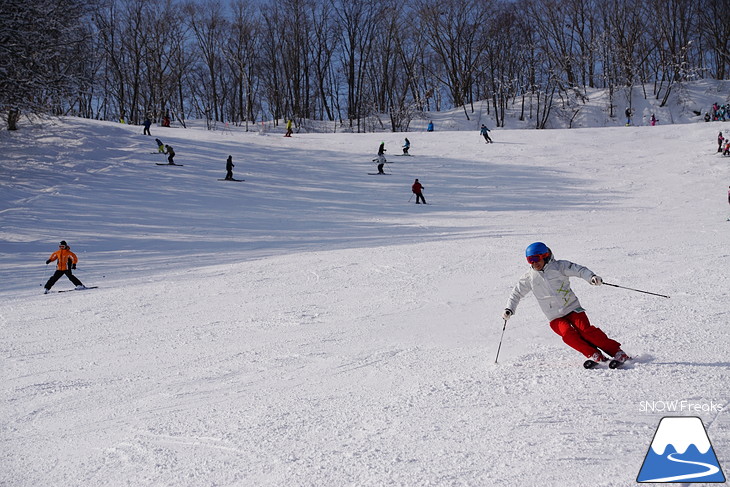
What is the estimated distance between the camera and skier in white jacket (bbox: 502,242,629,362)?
5582mm

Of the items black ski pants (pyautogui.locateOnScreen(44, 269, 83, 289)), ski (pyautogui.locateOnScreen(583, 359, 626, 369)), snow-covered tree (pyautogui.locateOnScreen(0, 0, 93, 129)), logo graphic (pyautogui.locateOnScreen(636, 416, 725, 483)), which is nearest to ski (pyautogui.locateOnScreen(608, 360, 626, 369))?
ski (pyautogui.locateOnScreen(583, 359, 626, 369))

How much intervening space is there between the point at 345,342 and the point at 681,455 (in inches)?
165

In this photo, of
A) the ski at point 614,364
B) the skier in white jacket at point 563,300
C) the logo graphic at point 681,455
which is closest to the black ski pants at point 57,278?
the skier in white jacket at point 563,300

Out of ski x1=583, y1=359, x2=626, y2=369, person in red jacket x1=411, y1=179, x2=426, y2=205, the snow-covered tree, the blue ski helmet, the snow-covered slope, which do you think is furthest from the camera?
person in red jacket x1=411, y1=179, x2=426, y2=205

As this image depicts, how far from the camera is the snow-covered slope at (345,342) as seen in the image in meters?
4.09

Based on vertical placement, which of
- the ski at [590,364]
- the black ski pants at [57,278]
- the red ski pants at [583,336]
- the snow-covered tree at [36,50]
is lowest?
the black ski pants at [57,278]

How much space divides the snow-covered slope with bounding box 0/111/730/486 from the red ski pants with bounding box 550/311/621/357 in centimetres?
22

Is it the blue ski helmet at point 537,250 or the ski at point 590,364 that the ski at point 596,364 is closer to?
the ski at point 590,364

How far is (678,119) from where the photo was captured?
48.5 m

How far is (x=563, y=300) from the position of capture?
5758 mm

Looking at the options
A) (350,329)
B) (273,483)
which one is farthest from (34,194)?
(273,483)

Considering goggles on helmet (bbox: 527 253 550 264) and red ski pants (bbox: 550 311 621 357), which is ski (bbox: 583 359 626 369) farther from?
goggles on helmet (bbox: 527 253 550 264)

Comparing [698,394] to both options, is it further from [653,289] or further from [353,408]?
[653,289]

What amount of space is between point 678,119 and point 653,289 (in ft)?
152
